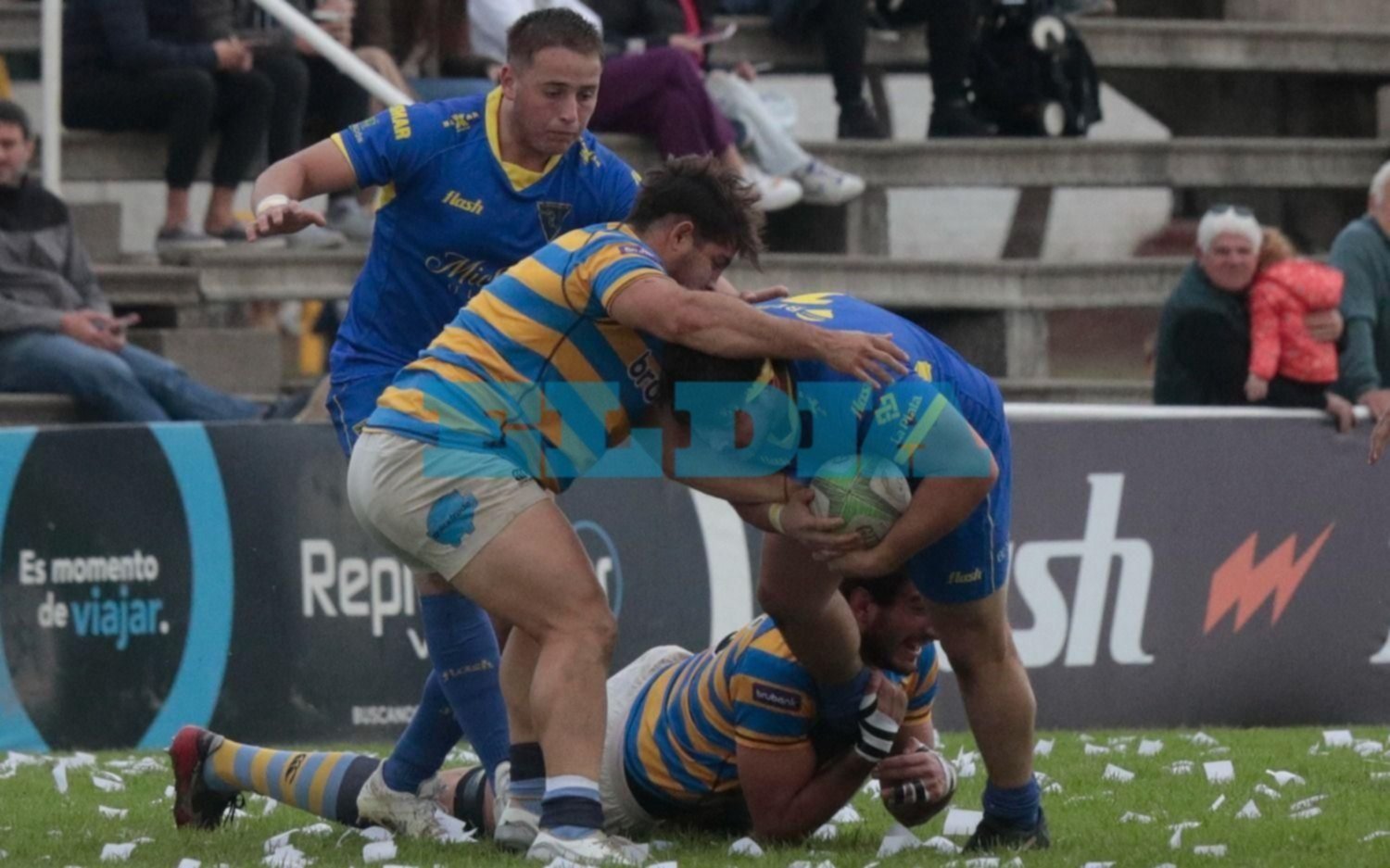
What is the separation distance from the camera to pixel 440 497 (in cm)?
572

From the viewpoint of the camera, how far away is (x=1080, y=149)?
1405cm

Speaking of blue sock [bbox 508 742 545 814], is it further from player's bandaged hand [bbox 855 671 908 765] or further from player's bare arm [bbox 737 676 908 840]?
player's bandaged hand [bbox 855 671 908 765]

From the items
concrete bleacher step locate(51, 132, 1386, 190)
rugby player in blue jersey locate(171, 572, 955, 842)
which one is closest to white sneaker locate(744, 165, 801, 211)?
concrete bleacher step locate(51, 132, 1386, 190)

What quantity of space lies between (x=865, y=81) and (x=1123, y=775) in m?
7.73

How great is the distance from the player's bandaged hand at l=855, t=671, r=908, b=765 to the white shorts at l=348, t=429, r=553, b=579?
0.94m

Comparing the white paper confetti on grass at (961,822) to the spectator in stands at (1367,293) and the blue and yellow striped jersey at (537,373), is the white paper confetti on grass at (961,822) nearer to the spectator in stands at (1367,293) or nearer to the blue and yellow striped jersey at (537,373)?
the blue and yellow striped jersey at (537,373)

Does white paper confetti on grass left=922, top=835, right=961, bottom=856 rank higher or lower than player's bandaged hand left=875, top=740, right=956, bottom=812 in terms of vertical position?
lower

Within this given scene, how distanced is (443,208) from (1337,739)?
3.88 m

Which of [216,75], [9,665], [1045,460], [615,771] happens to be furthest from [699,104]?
[615,771]

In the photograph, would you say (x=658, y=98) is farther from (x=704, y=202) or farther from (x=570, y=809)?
(x=570, y=809)

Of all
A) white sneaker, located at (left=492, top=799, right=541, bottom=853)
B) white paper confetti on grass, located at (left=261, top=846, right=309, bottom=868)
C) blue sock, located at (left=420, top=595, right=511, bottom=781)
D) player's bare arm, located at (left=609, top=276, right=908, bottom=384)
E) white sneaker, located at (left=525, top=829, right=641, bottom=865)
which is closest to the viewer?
player's bare arm, located at (left=609, top=276, right=908, bottom=384)

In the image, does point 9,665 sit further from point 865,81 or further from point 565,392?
point 865,81

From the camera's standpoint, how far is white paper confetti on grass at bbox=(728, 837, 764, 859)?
19.6 ft

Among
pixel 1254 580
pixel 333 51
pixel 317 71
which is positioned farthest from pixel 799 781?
pixel 317 71
